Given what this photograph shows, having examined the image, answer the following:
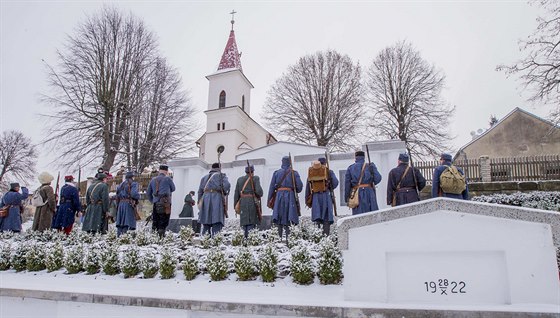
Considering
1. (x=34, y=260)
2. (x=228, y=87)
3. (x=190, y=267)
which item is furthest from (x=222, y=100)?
(x=190, y=267)

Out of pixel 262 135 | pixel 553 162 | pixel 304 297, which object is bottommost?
pixel 304 297

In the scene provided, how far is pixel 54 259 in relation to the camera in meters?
6.85

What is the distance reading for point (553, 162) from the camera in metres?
16.7

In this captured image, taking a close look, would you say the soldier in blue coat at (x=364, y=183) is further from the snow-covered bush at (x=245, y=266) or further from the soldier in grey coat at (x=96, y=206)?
the soldier in grey coat at (x=96, y=206)

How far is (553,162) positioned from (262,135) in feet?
107

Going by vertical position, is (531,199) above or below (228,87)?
below

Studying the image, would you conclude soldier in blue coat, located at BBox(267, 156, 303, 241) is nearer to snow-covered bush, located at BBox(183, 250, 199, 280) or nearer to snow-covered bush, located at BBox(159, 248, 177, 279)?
snow-covered bush, located at BBox(183, 250, 199, 280)

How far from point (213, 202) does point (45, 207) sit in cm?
533

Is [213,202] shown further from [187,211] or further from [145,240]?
[187,211]

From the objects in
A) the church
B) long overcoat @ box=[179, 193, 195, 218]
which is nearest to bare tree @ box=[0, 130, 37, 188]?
the church

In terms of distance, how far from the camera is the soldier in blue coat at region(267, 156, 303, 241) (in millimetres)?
8266

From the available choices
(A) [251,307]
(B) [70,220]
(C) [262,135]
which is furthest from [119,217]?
(C) [262,135]

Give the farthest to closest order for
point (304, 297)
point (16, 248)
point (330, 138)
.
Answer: point (330, 138) < point (16, 248) < point (304, 297)

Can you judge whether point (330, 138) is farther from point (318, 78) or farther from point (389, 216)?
point (389, 216)
